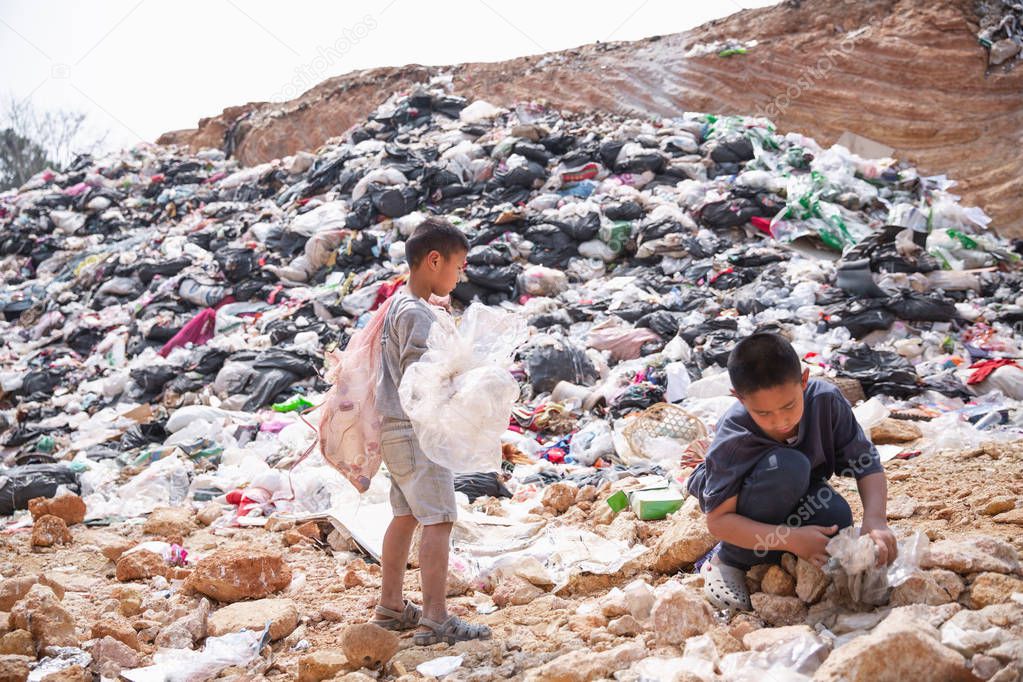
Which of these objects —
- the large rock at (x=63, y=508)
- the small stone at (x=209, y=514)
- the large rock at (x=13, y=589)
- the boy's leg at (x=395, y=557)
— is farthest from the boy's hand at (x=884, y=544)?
the large rock at (x=63, y=508)

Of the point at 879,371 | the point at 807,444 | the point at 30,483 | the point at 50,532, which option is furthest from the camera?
the point at 879,371

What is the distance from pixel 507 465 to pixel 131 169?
13283 mm

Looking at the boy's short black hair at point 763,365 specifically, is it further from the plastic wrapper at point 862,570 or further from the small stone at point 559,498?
the small stone at point 559,498

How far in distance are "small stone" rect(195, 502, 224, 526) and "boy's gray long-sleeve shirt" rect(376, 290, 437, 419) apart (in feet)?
6.35

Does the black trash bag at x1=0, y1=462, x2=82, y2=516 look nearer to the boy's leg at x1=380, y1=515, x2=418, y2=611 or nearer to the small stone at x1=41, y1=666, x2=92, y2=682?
the small stone at x1=41, y1=666, x2=92, y2=682

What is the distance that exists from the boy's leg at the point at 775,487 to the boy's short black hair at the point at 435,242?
962 mm

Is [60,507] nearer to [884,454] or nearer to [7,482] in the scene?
[7,482]

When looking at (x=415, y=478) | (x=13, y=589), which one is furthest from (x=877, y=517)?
(x=13, y=589)

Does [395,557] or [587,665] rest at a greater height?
[395,557]

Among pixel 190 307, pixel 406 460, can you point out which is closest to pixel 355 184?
pixel 190 307

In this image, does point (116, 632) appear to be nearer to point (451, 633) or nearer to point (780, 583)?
point (451, 633)

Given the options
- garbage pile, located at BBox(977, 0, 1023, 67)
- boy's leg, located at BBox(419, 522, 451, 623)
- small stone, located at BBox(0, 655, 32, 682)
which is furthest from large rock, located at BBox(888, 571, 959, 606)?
garbage pile, located at BBox(977, 0, 1023, 67)

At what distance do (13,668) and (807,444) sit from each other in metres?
2.01

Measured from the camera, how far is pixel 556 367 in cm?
507
